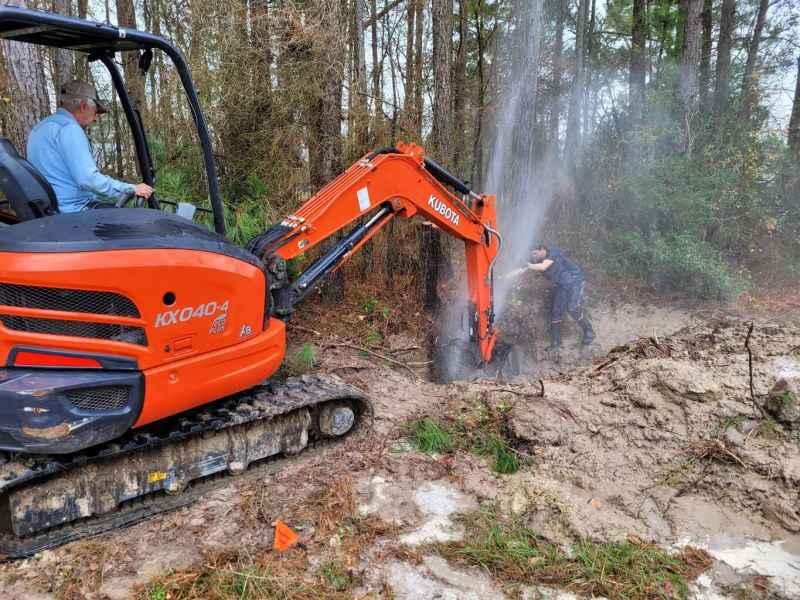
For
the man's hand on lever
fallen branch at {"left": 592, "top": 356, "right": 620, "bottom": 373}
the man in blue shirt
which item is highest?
the man in blue shirt

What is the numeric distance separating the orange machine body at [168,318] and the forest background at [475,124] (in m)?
2.80

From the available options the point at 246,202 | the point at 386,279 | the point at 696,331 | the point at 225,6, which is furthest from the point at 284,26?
the point at 696,331

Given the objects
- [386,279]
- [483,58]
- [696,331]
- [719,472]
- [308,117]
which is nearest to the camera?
[719,472]

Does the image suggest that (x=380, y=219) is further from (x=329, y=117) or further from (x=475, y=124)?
(x=475, y=124)

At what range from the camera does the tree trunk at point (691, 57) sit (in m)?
9.30

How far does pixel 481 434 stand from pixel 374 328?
273cm

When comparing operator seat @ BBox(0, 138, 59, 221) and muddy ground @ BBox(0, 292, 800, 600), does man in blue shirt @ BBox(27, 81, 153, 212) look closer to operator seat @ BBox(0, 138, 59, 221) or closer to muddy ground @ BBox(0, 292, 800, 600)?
operator seat @ BBox(0, 138, 59, 221)

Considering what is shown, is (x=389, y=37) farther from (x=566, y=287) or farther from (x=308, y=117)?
(x=566, y=287)

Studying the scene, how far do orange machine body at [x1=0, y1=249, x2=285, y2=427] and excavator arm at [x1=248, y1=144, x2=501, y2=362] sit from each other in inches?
24.0

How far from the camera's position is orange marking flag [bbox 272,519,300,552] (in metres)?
2.96

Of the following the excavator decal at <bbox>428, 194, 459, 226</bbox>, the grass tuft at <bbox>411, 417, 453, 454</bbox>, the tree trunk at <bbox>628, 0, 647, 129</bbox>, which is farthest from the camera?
the tree trunk at <bbox>628, 0, 647, 129</bbox>

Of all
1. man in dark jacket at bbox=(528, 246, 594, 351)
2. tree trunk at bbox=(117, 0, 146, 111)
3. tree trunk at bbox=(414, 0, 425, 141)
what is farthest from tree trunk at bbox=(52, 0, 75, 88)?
man in dark jacket at bbox=(528, 246, 594, 351)

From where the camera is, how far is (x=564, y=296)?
769 cm

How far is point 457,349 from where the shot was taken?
261 inches
